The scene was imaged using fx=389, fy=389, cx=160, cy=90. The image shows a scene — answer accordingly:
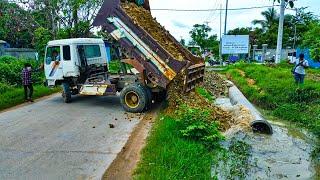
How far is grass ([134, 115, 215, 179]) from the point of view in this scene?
615cm

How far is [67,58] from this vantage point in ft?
44.7

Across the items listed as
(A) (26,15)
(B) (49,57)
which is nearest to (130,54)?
(B) (49,57)

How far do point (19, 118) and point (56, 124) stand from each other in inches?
63.6

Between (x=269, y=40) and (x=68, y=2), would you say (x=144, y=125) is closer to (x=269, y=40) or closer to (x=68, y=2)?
(x=68, y=2)

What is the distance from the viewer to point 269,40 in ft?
194

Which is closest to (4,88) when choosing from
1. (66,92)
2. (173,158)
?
(66,92)

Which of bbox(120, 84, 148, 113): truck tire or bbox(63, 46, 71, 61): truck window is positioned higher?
bbox(63, 46, 71, 61): truck window

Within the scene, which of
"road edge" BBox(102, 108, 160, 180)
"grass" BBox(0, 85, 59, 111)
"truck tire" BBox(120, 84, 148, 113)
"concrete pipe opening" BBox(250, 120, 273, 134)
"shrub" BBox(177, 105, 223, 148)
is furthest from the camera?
"grass" BBox(0, 85, 59, 111)

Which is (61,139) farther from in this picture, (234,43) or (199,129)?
(234,43)

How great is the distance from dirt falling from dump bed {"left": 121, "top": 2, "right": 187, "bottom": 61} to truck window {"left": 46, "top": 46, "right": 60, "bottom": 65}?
3.14m

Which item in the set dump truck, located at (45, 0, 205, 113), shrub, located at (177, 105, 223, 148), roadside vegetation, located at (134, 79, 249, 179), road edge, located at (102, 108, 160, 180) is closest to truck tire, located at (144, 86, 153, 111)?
dump truck, located at (45, 0, 205, 113)

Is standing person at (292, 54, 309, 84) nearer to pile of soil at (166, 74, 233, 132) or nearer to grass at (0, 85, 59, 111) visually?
pile of soil at (166, 74, 233, 132)

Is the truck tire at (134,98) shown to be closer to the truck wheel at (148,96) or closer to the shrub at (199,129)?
the truck wheel at (148,96)

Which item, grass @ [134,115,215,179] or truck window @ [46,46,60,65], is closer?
grass @ [134,115,215,179]
